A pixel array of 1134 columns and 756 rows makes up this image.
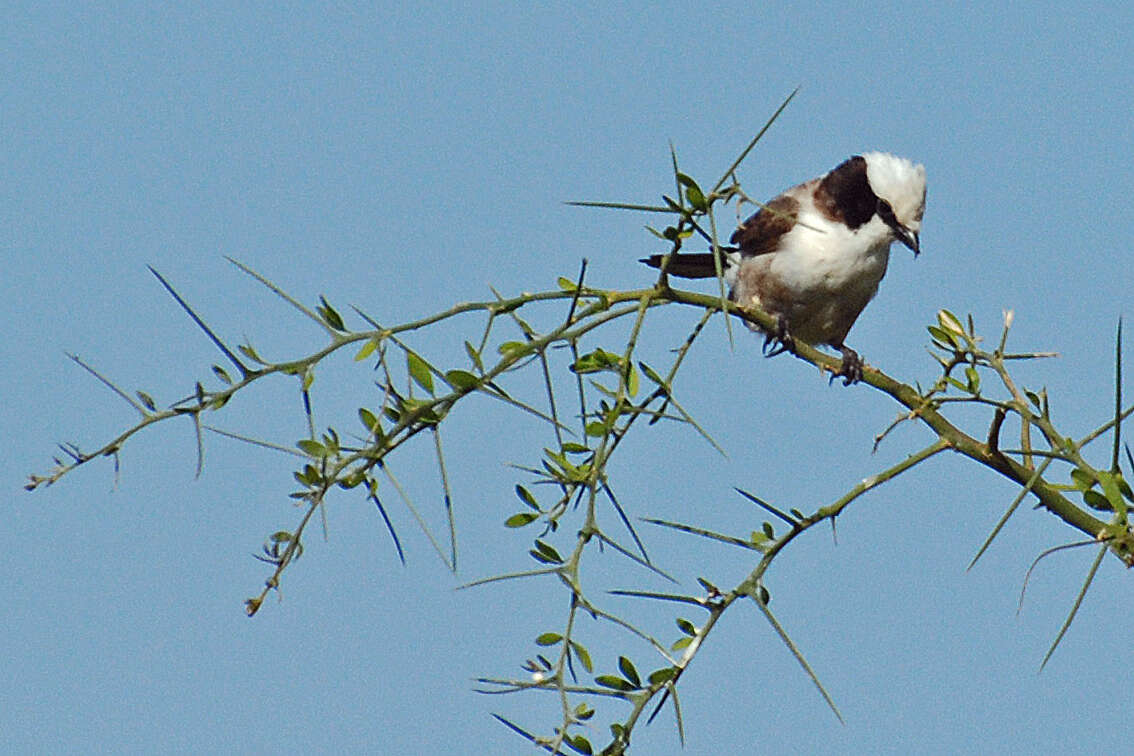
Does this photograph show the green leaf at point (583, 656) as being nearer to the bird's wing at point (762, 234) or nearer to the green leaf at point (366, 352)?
the green leaf at point (366, 352)

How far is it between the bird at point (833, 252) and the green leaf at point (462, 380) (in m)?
4.29

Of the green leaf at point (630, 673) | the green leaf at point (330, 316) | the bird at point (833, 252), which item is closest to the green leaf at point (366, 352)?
the green leaf at point (330, 316)

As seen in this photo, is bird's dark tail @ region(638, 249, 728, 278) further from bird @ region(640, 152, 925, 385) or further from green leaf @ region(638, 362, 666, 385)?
green leaf @ region(638, 362, 666, 385)

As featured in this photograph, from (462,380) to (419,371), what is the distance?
11 cm

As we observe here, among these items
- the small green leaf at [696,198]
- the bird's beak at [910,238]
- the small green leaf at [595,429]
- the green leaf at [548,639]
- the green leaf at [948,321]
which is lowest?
the green leaf at [548,639]

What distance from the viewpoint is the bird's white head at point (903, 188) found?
6.25 meters

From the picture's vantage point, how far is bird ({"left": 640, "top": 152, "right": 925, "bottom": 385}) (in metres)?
6.35

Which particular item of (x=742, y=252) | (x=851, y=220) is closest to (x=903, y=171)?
(x=851, y=220)

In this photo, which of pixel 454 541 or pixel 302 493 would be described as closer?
pixel 454 541

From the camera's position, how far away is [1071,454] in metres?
2.20

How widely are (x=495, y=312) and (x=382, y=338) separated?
18 cm

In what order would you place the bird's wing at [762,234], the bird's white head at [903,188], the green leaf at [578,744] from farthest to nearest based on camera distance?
the bird's wing at [762,234] → the bird's white head at [903,188] → the green leaf at [578,744]

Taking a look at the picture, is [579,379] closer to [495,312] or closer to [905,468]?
[495,312]

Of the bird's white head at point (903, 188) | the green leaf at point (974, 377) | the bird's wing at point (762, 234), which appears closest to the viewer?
the green leaf at point (974, 377)
